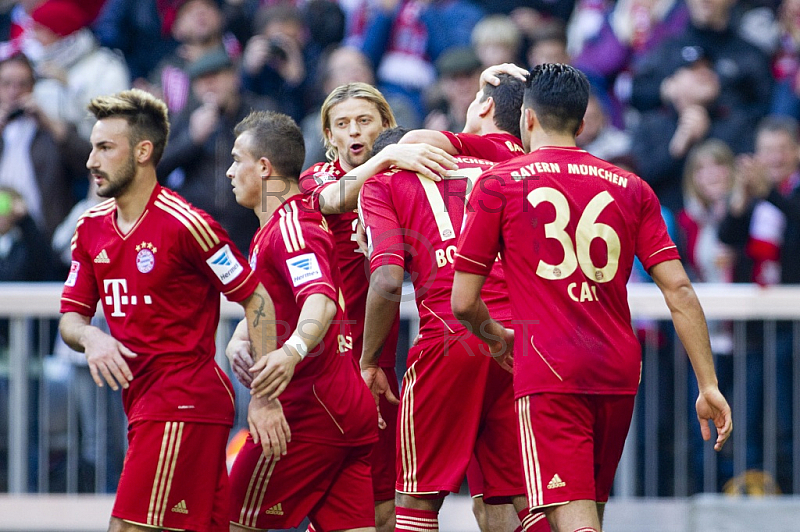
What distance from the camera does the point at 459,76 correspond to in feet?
34.7

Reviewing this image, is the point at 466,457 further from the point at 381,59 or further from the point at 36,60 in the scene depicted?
the point at 36,60

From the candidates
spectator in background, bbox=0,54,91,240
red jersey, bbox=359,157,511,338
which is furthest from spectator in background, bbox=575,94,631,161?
red jersey, bbox=359,157,511,338

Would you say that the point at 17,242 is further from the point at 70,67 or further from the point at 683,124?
the point at 683,124

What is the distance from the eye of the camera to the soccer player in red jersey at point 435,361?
5.88 meters

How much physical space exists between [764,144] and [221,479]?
6347 millimetres

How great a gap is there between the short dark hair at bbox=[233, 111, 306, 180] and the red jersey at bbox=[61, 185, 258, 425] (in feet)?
1.57

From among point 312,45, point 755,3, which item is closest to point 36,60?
point 312,45

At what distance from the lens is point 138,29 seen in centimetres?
1206

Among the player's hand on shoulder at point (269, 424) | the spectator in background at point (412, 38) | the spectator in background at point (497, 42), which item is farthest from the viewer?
the spectator in background at point (412, 38)

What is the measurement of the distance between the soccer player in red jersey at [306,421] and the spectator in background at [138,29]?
253 inches

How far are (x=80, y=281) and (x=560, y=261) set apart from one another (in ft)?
8.24

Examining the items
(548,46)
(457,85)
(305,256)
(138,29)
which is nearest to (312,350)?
(305,256)

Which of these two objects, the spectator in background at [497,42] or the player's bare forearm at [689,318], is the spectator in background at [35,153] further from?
the player's bare forearm at [689,318]

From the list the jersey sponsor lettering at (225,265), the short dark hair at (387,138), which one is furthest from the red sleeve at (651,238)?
the jersey sponsor lettering at (225,265)
